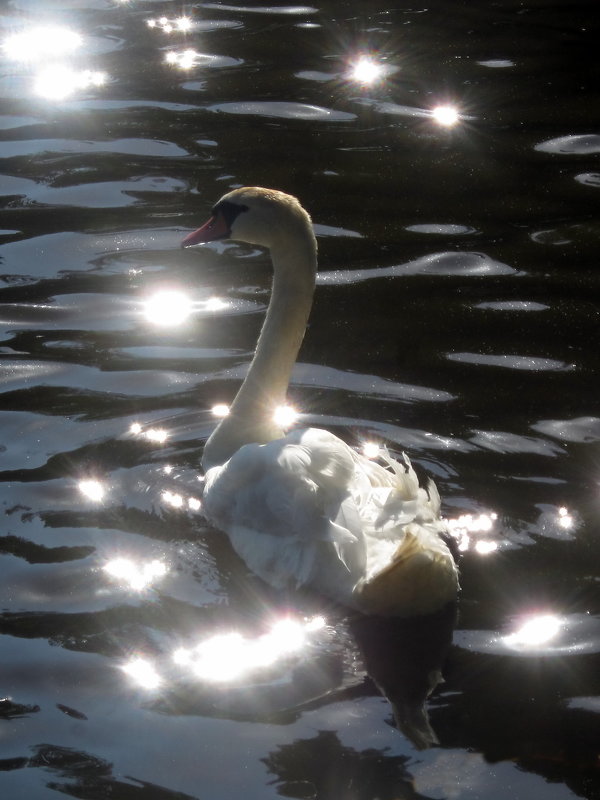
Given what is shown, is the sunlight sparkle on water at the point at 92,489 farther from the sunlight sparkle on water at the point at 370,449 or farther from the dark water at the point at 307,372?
the sunlight sparkle on water at the point at 370,449

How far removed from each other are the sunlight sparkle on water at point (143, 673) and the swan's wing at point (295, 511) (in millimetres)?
741

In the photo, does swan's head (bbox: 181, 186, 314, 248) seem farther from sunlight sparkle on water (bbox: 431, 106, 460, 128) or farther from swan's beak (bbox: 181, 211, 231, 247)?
sunlight sparkle on water (bbox: 431, 106, 460, 128)

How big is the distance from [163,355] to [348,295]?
137cm

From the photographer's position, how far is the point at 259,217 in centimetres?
640

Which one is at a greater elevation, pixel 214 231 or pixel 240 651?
pixel 214 231

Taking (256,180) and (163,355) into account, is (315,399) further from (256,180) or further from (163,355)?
(256,180)

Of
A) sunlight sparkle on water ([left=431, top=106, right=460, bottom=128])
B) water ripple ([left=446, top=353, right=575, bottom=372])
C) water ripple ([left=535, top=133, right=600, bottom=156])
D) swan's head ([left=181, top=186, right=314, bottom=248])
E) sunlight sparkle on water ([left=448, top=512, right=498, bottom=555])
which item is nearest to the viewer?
sunlight sparkle on water ([left=448, top=512, right=498, bottom=555])

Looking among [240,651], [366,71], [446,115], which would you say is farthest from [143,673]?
[366,71]

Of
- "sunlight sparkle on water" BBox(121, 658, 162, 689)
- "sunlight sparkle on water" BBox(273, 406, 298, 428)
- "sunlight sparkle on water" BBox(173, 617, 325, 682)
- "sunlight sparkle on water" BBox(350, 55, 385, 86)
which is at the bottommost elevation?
"sunlight sparkle on water" BBox(121, 658, 162, 689)

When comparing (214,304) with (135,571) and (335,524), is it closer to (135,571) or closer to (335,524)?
(135,571)

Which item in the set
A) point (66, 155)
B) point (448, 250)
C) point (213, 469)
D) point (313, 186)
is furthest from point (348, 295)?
point (66, 155)

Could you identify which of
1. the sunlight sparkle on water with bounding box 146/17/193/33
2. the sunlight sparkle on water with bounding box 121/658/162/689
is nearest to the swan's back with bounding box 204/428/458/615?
the sunlight sparkle on water with bounding box 121/658/162/689

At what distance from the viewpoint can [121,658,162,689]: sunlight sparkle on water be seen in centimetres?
481

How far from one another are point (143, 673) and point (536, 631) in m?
1.57
